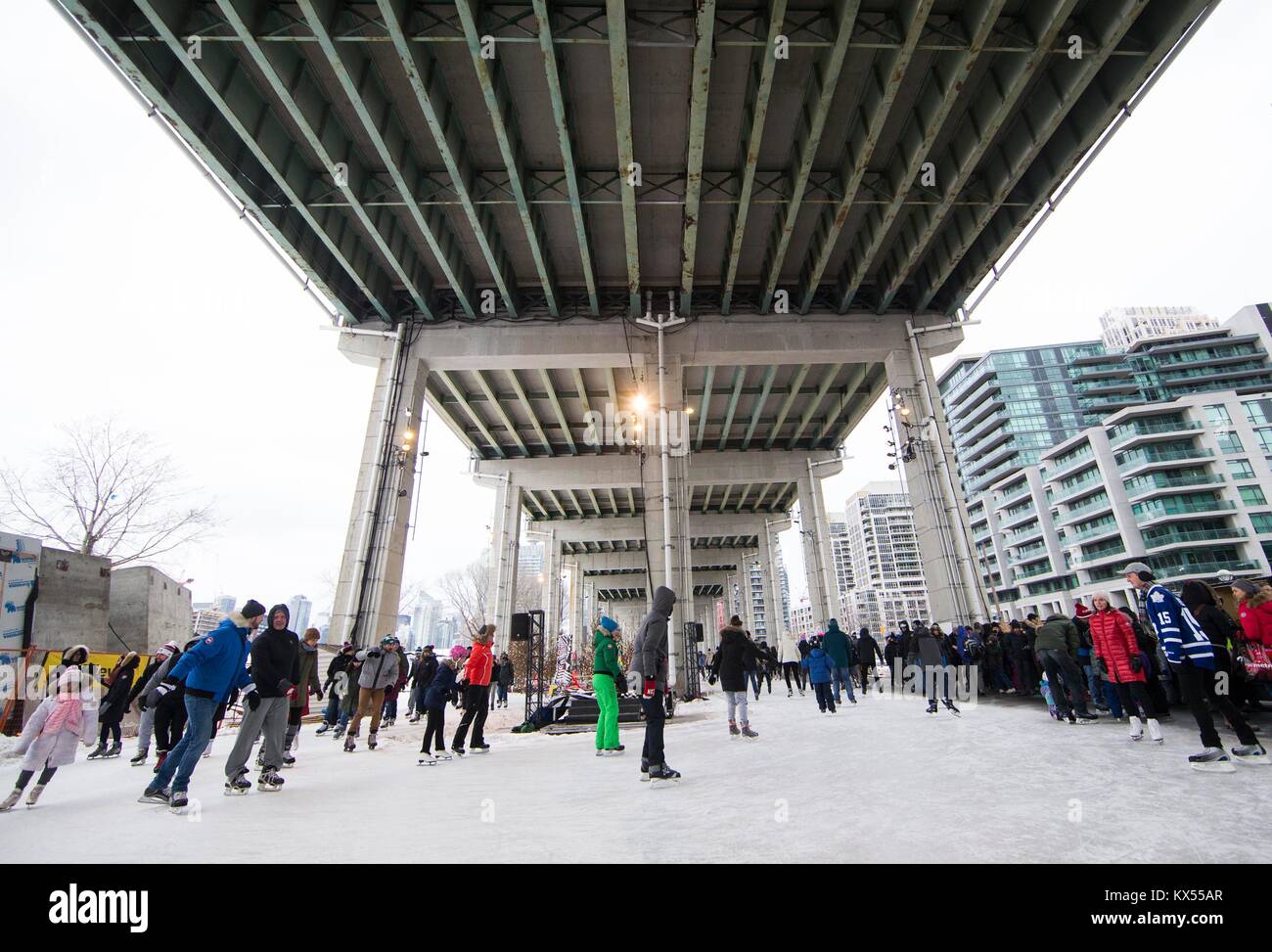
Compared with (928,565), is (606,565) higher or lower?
higher

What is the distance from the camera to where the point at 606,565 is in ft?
174

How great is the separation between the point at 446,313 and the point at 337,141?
678cm

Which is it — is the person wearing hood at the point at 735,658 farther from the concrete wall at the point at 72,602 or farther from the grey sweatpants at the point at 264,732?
the concrete wall at the point at 72,602

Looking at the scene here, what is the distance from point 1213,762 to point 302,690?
11.1 meters

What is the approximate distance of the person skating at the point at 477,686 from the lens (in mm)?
8766

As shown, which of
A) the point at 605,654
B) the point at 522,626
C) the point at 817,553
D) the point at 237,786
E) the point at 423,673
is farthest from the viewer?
the point at 817,553

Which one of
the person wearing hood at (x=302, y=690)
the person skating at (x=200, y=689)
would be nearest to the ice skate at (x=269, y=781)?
the person skating at (x=200, y=689)

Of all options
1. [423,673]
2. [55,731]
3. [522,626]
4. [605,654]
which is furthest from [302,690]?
[423,673]

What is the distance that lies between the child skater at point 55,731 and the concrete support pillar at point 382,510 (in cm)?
1124

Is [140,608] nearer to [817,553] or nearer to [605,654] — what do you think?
[605,654]

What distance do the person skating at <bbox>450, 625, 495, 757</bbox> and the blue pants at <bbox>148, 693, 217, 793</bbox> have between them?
3550mm

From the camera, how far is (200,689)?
540cm
